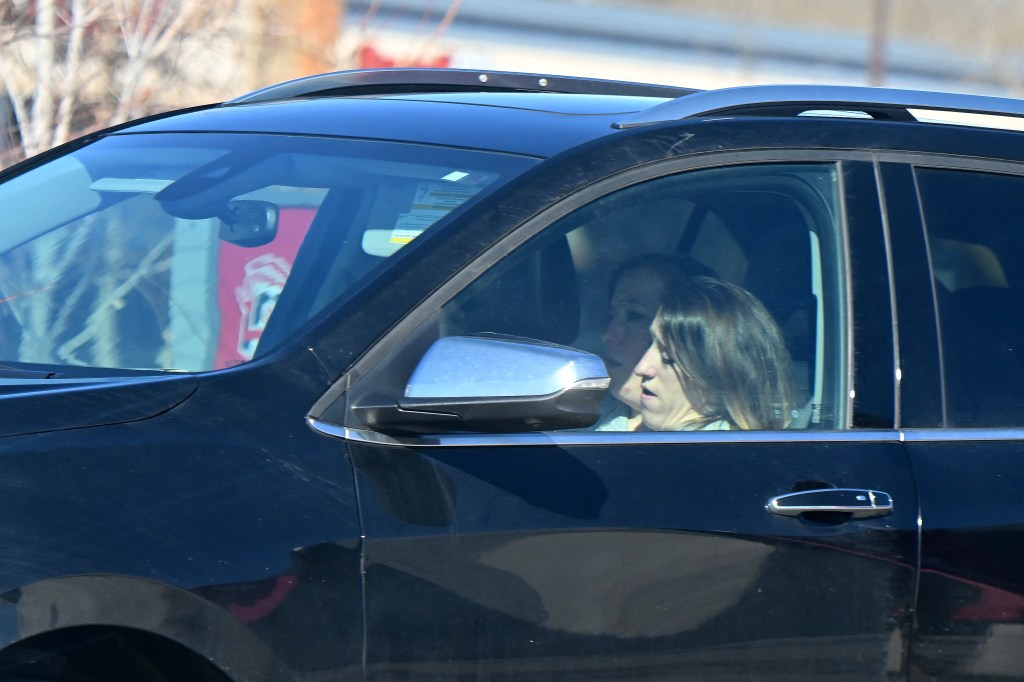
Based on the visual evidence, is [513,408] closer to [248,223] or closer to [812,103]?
[248,223]

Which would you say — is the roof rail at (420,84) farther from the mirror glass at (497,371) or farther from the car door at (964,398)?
the mirror glass at (497,371)

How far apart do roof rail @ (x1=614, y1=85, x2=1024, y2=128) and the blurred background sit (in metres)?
4.13

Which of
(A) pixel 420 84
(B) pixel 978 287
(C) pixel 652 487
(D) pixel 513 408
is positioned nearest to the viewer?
(D) pixel 513 408

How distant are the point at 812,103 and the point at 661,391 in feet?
2.35

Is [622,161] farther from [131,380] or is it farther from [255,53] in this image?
[255,53]

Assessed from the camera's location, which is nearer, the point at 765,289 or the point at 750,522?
the point at 750,522

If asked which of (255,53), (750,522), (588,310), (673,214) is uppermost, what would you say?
(255,53)

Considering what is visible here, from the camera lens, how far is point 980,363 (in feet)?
8.68

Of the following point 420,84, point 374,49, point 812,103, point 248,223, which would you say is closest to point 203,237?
point 248,223

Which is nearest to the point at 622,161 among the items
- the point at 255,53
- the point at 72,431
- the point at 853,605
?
the point at 853,605

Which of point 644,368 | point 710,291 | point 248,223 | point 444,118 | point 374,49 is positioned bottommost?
point 644,368

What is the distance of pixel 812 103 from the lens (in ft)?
9.30

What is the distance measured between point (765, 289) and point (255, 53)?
6.95 m

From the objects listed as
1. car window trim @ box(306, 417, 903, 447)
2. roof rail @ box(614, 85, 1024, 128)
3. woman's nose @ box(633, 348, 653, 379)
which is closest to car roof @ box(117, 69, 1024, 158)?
roof rail @ box(614, 85, 1024, 128)
